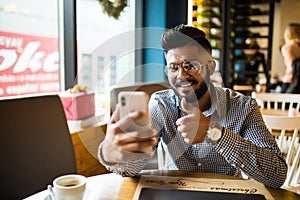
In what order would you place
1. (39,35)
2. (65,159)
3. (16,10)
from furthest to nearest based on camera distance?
(39,35), (16,10), (65,159)

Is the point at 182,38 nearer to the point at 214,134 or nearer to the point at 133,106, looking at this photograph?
the point at 214,134

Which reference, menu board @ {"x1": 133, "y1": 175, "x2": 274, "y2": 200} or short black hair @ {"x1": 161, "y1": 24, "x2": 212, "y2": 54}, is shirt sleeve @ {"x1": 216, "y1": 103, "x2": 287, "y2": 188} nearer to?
menu board @ {"x1": 133, "y1": 175, "x2": 274, "y2": 200}

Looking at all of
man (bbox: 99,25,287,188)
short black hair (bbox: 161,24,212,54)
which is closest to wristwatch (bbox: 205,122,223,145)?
man (bbox: 99,25,287,188)

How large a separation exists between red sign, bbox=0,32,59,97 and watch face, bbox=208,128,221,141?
1.45m

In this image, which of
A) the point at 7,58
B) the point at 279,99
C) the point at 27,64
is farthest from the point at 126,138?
the point at 279,99

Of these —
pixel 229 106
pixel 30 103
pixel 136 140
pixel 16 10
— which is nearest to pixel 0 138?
pixel 30 103

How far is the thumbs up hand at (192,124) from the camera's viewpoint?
91 cm

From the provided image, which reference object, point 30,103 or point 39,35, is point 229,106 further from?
point 39,35

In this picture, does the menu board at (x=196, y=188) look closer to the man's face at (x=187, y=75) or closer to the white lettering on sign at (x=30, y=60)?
the man's face at (x=187, y=75)

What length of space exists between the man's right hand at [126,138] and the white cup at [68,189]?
15 centimetres

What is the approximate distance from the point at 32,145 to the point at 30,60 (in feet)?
3.17

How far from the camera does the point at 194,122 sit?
91 centimetres

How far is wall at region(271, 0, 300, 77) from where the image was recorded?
278 inches

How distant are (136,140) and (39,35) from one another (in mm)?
1803
